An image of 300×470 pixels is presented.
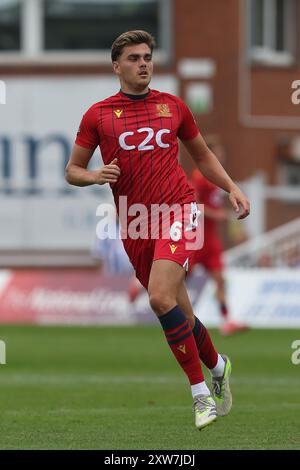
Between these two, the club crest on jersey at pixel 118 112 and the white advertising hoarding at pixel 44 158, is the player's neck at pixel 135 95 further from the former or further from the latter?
the white advertising hoarding at pixel 44 158

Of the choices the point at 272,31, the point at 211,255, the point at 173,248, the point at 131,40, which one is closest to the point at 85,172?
the point at 173,248

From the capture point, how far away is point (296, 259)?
23656 mm

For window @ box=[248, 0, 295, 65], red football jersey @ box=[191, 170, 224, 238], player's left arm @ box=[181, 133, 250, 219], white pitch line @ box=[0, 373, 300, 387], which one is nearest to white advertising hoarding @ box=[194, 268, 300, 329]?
red football jersey @ box=[191, 170, 224, 238]

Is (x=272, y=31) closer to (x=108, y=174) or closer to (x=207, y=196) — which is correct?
(x=207, y=196)

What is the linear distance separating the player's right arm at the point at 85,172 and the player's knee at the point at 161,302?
83cm

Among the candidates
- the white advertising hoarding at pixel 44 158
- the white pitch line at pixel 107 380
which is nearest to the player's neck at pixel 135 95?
the white pitch line at pixel 107 380

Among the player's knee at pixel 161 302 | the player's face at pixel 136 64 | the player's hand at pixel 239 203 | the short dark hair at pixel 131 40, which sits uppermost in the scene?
the short dark hair at pixel 131 40

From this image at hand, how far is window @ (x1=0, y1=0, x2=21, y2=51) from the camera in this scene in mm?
27641

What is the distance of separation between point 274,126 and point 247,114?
29.1 inches

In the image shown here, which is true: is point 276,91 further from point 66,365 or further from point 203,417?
point 203,417

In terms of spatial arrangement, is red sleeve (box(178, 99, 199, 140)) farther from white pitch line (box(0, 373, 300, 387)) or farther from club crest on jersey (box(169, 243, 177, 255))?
white pitch line (box(0, 373, 300, 387))

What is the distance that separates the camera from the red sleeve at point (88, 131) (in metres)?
9.43
